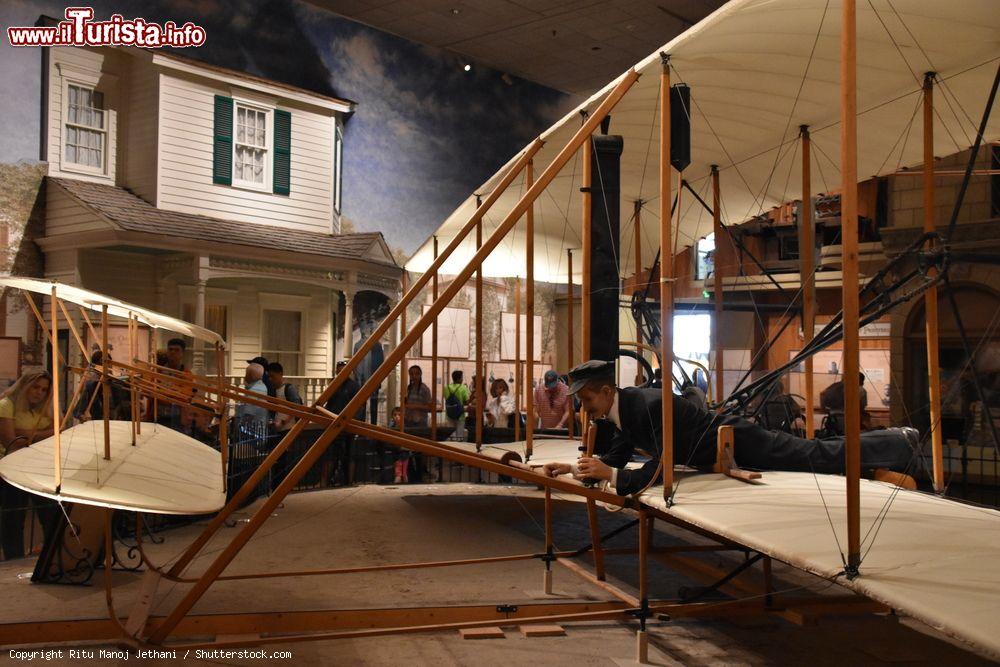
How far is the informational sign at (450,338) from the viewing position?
44.4ft

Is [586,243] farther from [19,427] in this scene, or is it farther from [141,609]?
[19,427]

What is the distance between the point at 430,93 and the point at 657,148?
7.52 metres

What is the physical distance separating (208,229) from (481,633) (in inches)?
335

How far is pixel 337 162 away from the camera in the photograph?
13258mm

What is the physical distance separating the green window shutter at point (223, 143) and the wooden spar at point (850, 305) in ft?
34.3

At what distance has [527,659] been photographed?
398cm

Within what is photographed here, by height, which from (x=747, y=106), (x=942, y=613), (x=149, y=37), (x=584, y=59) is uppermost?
(x=584, y=59)

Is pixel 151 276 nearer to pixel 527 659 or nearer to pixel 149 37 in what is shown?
pixel 149 37

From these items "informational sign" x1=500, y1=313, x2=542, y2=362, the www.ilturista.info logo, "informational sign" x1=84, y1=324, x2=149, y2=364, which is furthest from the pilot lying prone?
"informational sign" x1=500, y1=313, x2=542, y2=362

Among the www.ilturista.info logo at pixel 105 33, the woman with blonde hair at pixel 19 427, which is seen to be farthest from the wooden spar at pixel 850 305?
the www.ilturista.info logo at pixel 105 33

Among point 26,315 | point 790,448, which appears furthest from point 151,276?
point 790,448

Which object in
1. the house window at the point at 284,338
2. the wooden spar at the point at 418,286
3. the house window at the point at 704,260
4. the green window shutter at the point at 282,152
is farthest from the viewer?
the house window at the point at 704,260

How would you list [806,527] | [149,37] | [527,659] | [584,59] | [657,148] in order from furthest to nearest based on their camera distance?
1. [584,59]
2. [149,37]
3. [657,148]
4. [527,659]
5. [806,527]

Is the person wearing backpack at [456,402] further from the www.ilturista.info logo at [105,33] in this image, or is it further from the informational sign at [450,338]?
the www.ilturista.info logo at [105,33]
